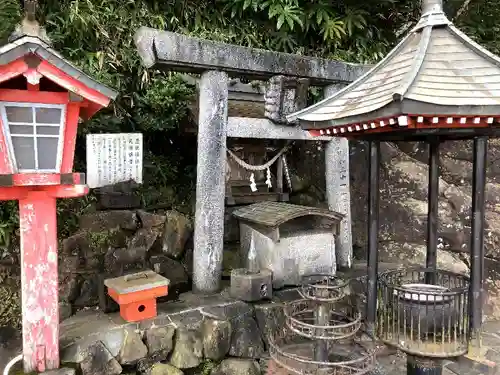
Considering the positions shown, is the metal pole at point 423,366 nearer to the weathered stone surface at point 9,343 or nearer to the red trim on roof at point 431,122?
the red trim on roof at point 431,122

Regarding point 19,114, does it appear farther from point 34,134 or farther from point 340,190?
point 340,190

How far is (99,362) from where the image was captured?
470cm

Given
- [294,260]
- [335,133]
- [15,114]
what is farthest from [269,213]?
[15,114]

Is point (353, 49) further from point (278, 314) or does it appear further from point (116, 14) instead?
point (278, 314)

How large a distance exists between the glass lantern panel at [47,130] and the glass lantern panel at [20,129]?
0.24 feet

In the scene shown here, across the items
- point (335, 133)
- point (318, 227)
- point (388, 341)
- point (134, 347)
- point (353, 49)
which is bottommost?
point (134, 347)

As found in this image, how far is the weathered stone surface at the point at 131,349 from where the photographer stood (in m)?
4.88

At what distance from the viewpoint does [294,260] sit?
6.49 meters

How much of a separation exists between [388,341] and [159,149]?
5.78 meters

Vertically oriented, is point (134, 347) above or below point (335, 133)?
below

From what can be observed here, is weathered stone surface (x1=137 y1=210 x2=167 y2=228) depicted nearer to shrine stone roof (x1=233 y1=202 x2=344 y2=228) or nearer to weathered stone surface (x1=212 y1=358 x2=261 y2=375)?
shrine stone roof (x1=233 y1=202 x2=344 y2=228)

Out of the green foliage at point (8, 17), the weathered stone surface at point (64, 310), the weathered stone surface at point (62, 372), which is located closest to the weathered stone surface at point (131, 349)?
the weathered stone surface at point (62, 372)

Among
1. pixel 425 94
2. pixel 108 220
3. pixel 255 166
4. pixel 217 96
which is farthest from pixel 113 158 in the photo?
pixel 425 94

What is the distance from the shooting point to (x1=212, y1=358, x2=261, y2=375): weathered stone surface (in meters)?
5.39
